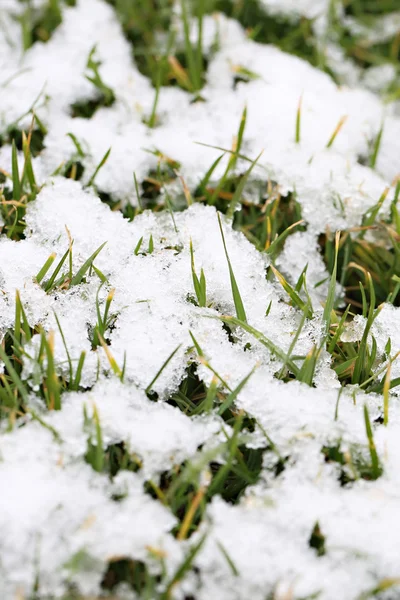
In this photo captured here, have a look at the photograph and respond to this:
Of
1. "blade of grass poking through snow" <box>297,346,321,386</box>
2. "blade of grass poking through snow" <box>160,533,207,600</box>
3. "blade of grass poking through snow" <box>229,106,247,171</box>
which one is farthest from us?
"blade of grass poking through snow" <box>229,106,247,171</box>

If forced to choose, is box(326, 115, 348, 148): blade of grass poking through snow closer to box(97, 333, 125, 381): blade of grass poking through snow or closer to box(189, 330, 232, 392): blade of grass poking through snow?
box(189, 330, 232, 392): blade of grass poking through snow

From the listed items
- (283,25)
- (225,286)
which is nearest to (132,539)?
(225,286)

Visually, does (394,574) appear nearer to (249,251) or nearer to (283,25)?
(249,251)

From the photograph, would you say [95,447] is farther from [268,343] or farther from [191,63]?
[191,63]

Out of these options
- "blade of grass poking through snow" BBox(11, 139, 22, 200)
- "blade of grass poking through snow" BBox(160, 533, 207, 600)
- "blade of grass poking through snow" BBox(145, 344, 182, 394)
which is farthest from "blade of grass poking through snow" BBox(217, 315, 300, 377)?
"blade of grass poking through snow" BBox(11, 139, 22, 200)

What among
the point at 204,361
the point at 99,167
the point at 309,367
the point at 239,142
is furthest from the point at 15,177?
the point at 309,367

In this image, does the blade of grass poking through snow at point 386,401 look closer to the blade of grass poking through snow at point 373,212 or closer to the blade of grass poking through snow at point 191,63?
the blade of grass poking through snow at point 373,212

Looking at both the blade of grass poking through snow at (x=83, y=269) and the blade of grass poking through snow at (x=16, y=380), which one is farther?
the blade of grass poking through snow at (x=83, y=269)

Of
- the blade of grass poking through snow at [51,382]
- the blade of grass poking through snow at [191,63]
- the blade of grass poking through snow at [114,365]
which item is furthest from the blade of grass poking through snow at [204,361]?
the blade of grass poking through snow at [191,63]

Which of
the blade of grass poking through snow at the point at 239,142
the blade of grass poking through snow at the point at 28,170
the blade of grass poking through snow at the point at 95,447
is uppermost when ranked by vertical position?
the blade of grass poking through snow at the point at 239,142
